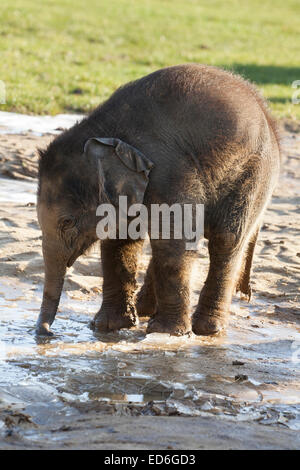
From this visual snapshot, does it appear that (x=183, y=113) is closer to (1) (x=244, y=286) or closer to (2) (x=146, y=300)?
(2) (x=146, y=300)

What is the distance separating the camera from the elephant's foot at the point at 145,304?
6.81 metres

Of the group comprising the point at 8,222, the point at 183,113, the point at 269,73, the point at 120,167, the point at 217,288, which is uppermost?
the point at 183,113

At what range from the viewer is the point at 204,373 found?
5262 millimetres

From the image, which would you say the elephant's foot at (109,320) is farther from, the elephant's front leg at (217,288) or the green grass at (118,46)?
the green grass at (118,46)

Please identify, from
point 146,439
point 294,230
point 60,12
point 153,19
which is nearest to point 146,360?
point 146,439

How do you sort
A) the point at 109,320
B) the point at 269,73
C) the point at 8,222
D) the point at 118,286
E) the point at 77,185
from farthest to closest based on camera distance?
the point at 269,73
the point at 8,222
the point at 118,286
the point at 109,320
the point at 77,185

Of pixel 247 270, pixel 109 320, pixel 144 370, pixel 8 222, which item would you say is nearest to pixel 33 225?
pixel 8 222

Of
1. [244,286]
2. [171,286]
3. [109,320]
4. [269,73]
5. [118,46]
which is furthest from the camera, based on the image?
[118,46]

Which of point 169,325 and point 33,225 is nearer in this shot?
point 169,325

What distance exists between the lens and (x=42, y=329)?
5.68 m

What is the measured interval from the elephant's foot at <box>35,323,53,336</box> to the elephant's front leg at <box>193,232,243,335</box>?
126 cm

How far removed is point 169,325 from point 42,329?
918 mm

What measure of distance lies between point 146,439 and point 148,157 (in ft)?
7.55

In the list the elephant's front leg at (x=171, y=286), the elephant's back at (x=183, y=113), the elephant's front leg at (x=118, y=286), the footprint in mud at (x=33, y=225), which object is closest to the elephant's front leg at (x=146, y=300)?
the elephant's front leg at (x=118, y=286)
